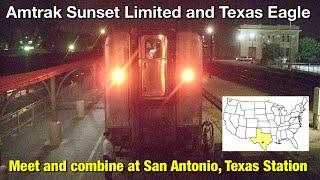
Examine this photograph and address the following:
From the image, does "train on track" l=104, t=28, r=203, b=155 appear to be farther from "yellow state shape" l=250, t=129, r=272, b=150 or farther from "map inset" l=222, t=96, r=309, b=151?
"yellow state shape" l=250, t=129, r=272, b=150

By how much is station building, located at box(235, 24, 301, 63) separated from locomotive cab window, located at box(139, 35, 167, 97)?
7579 cm

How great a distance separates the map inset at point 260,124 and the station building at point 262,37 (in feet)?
250

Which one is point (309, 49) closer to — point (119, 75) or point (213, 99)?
point (213, 99)

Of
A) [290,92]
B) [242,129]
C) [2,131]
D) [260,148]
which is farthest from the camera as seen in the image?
[290,92]

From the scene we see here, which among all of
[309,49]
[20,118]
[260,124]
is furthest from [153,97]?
[309,49]

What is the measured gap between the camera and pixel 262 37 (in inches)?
3447

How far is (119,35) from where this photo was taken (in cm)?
898

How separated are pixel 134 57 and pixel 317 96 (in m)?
7.44

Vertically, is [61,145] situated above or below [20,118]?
below

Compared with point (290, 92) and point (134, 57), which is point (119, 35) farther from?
point (290, 92)

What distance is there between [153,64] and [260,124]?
10.8ft

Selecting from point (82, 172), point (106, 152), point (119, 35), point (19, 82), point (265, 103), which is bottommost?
point (82, 172)

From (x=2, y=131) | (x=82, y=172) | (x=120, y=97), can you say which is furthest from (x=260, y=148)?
(x=2, y=131)

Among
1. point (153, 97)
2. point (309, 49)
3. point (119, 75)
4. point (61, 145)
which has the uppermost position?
point (309, 49)
